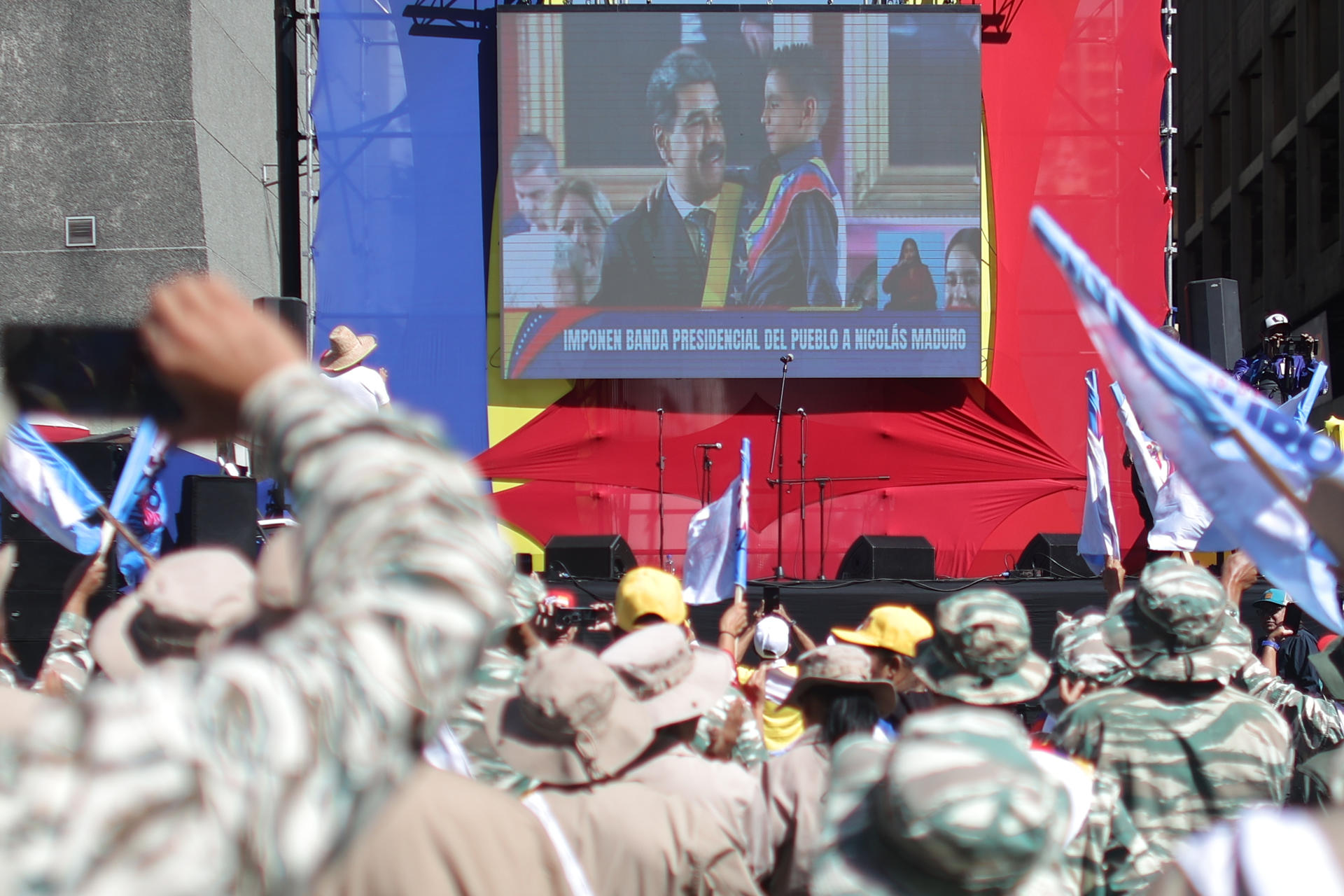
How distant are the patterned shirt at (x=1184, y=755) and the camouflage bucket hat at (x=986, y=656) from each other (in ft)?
0.56

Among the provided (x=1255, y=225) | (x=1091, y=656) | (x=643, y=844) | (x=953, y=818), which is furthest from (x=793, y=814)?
(x=1255, y=225)

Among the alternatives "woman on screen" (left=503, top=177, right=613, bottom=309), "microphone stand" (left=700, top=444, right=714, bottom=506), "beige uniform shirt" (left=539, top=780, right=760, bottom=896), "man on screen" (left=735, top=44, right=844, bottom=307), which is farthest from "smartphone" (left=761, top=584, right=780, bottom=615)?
"woman on screen" (left=503, top=177, right=613, bottom=309)

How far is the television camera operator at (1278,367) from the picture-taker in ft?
33.8

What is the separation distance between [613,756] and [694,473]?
487 inches

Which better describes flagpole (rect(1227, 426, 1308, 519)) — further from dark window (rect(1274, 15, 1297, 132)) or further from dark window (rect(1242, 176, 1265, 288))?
dark window (rect(1242, 176, 1265, 288))

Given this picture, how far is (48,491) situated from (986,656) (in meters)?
3.16

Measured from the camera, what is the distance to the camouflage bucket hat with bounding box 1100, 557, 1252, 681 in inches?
102

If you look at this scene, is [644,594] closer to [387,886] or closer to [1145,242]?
[387,886]

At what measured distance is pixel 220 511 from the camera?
7.38m

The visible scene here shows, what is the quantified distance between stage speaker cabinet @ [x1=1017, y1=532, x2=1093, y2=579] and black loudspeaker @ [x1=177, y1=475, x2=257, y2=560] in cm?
765

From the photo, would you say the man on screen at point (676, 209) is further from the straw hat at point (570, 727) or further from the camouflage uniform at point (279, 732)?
the camouflage uniform at point (279, 732)

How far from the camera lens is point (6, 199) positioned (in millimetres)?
13180

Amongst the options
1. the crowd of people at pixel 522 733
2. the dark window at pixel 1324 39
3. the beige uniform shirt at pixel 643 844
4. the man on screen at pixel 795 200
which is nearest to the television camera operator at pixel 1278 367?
the man on screen at pixel 795 200

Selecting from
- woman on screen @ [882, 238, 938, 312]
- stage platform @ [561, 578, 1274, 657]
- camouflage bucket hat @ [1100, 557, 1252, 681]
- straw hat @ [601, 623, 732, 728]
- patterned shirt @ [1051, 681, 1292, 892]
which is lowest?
stage platform @ [561, 578, 1274, 657]
